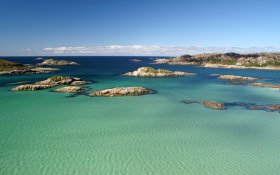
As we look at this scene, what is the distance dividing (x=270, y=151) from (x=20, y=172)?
81.7 feet

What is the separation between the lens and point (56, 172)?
22.8 m

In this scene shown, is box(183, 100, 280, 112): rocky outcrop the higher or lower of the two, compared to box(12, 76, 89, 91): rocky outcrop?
lower

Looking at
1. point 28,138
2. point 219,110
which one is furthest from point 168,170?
point 219,110

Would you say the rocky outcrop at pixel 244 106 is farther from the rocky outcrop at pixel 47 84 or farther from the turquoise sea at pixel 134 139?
the rocky outcrop at pixel 47 84

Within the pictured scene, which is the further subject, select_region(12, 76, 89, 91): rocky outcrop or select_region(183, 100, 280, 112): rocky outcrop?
select_region(12, 76, 89, 91): rocky outcrop

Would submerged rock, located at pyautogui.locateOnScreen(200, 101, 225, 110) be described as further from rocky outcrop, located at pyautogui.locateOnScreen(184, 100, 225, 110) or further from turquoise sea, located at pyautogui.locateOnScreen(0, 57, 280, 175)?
turquoise sea, located at pyautogui.locateOnScreen(0, 57, 280, 175)

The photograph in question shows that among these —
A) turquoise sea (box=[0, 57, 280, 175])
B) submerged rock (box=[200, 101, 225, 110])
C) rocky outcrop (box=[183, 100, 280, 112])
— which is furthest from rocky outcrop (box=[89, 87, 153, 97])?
submerged rock (box=[200, 101, 225, 110])

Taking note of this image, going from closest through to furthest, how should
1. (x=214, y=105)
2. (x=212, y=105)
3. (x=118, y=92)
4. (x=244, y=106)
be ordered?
(x=214, y=105), (x=212, y=105), (x=244, y=106), (x=118, y=92)

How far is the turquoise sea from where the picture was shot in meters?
23.9

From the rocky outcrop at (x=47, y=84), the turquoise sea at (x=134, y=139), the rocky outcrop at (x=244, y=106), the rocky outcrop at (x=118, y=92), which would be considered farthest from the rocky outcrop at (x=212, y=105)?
the rocky outcrop at (x=47, y=84)

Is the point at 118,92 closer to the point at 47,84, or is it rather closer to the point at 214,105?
the point at 214,105

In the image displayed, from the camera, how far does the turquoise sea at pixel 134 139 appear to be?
78.5 feet

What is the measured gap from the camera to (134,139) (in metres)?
31.7

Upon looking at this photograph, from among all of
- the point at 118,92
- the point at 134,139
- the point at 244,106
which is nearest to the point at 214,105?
the point at 244,106
